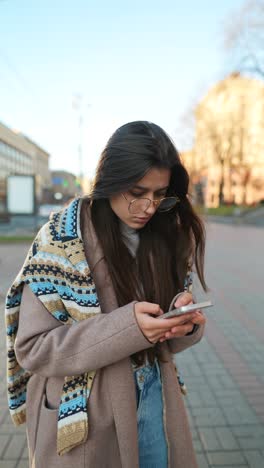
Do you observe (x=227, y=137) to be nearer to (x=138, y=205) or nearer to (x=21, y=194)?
(x=21, y=194)

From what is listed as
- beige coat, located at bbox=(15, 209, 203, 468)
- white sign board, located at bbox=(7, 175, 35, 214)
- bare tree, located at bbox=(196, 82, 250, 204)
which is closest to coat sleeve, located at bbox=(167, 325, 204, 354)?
beige coat, located at bbox=(15, 209, 203, 468)

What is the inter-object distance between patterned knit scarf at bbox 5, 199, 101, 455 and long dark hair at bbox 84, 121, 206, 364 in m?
0.11

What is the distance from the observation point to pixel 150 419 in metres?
1.14

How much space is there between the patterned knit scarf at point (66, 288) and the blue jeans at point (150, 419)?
0.21 meters

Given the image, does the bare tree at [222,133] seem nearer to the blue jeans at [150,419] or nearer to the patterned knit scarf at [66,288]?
the blue jeans at [150,419]

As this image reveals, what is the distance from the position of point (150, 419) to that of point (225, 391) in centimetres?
203

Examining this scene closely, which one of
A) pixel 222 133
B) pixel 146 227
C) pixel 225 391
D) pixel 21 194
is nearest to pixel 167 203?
pixel 146 227

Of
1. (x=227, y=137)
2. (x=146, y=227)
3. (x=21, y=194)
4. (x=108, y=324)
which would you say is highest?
(x=227, y=137)

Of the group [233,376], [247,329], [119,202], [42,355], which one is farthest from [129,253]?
[247,329]

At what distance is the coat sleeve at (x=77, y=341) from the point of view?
0.92 meters

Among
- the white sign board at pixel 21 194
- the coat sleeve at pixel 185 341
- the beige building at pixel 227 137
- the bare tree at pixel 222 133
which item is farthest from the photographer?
the bare tree at pixel 222 133

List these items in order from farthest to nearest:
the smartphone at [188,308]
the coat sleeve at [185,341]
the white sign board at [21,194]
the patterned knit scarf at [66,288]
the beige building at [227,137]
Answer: the beige building at [227,137] < the white sign board at [21,194] < the coat sleeve at [185,341] < the patterned knit scarf at [66,288] < the smartphone at [188,308]

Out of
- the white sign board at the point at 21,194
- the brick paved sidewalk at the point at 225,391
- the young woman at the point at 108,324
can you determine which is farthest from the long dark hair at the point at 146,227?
the white sign board at the point at 21,194

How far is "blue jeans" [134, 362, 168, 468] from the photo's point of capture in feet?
3.70
